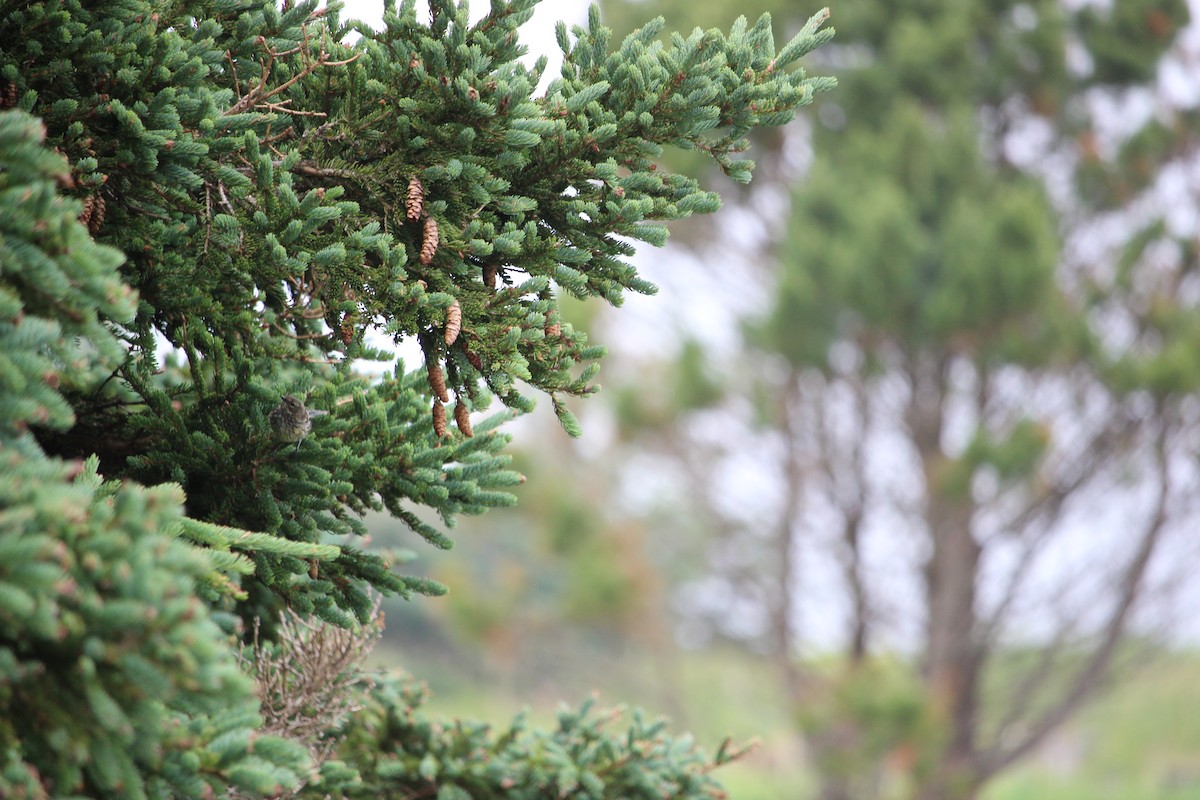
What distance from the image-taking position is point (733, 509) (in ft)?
40.5

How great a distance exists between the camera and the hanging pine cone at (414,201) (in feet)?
8.24

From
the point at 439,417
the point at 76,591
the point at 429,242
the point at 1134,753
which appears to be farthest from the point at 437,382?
the point at 1134,753

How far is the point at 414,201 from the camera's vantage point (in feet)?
8.25

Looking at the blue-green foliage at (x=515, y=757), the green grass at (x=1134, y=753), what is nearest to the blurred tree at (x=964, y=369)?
the green grass at (x=1134, y=753)

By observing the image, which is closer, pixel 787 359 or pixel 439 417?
pixel 439 417

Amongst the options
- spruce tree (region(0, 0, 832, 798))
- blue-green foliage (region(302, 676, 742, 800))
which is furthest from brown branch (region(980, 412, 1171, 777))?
spruce tree (region(0, 0, 832, 798))

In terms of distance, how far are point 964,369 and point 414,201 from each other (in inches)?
376

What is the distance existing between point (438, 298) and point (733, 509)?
10.2m

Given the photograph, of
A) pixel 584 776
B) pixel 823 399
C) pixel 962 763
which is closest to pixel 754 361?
pixel 823 399

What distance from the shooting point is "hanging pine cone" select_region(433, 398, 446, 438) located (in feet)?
8.52

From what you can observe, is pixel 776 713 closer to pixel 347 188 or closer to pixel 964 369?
pixel 964 369

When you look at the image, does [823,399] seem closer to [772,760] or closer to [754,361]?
[754,361]

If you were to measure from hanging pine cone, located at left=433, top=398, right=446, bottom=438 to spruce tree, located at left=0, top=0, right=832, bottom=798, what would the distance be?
0.01m

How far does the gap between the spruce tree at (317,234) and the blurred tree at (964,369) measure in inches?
290
